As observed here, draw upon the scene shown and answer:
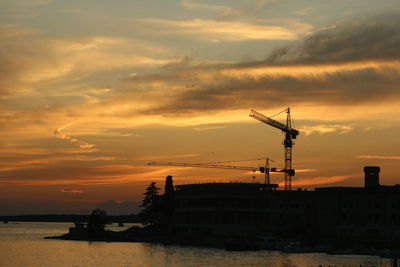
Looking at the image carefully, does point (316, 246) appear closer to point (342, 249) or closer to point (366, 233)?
point (342, 249)

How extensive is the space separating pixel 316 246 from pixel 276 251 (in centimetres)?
927

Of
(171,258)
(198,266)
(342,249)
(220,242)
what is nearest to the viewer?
(198,266)

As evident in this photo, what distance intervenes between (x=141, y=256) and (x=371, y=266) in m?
56.0

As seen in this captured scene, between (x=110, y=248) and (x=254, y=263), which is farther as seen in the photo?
(x=110, y=248)

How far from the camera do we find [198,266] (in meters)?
128

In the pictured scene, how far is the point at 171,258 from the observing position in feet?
488

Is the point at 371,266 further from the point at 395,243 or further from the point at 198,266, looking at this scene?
the point at 395,243

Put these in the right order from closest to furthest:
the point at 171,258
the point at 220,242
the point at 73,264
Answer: the point at 73,264 → the point at 171,258 → the point at 220,242

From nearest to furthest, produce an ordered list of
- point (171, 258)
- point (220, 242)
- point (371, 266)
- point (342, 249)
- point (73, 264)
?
point (371, 266), point (73, 264), point (171, 258), point (342, 249), point (220, 242)

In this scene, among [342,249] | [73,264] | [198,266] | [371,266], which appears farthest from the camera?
[342,249]

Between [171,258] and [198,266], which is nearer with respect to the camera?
[198,266]

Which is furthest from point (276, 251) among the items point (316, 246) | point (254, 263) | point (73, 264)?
point (73, 264)

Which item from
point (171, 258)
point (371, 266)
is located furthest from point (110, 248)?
point (371, 266)

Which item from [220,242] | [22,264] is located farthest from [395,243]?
[22,264]
